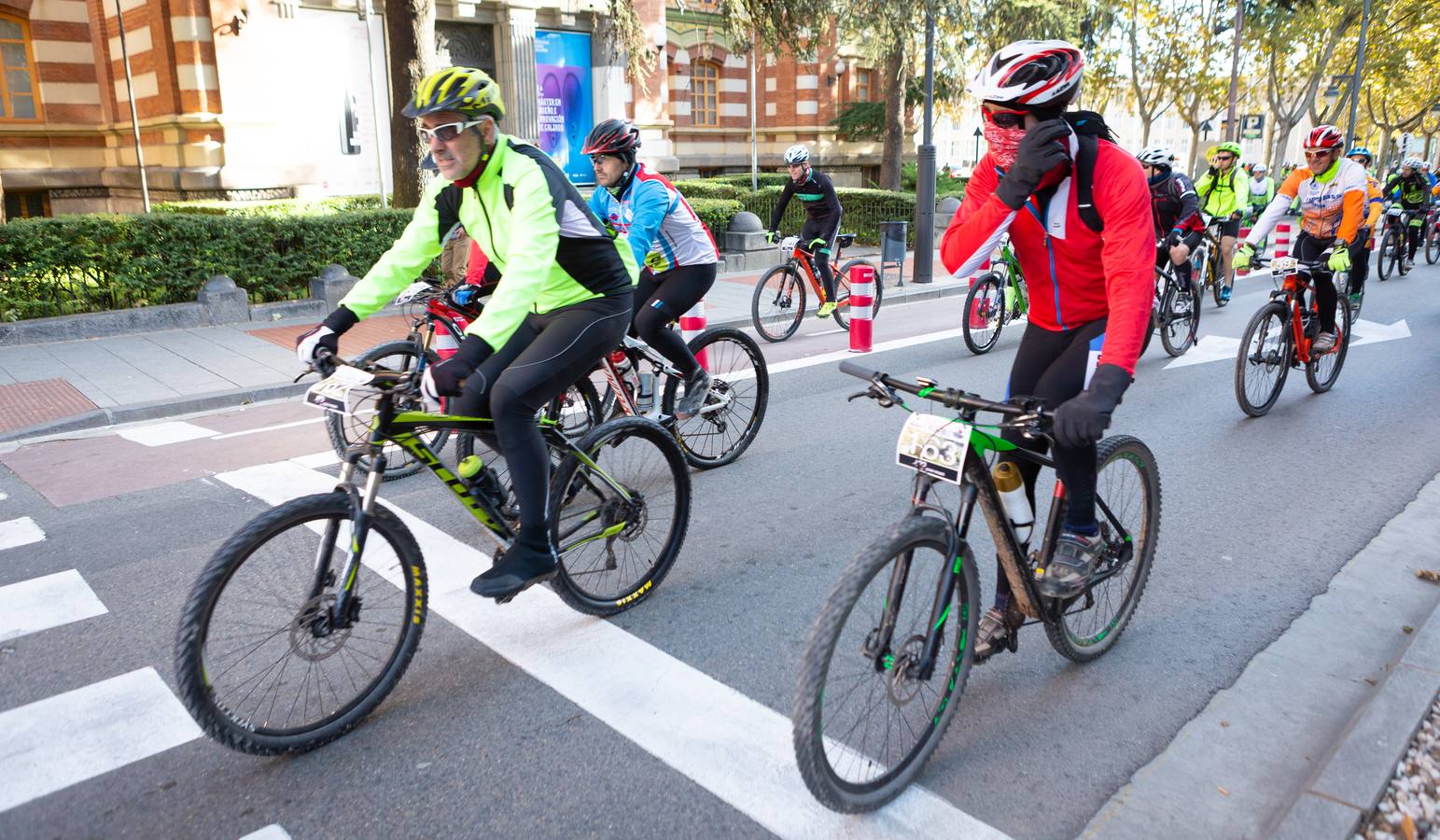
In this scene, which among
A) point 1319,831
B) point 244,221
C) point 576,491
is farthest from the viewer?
point 244,221

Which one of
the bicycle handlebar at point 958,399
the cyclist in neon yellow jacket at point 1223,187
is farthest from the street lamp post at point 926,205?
the bicycle handlebar at point 958,399

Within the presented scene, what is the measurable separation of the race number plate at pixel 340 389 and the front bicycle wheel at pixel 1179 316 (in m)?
8.45

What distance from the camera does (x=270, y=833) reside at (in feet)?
9.45

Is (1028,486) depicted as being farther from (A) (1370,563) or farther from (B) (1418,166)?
(B) (1418,166)

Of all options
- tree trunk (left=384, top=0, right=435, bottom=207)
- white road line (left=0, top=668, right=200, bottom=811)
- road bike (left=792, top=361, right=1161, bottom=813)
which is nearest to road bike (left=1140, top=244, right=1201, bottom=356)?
road bike (left=792, top=361, right=1161, bottom=813)

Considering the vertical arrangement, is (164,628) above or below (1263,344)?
below

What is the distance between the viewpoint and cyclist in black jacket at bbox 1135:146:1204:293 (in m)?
9.72

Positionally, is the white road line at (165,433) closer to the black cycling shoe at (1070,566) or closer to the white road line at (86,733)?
the white road line at (86,733)

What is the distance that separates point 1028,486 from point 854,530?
1791 mm

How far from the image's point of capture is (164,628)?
4.19 meters

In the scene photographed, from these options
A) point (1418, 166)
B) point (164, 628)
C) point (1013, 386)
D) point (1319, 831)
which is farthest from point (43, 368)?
point (1418, 166)

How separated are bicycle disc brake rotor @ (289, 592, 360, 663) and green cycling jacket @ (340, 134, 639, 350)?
100cm

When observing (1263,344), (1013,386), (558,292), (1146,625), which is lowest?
(1146,625)

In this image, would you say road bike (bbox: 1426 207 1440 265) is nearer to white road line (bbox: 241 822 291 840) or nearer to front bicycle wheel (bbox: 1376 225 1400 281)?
front bicycle wheel (bbox: 1376 225 1400 281)
